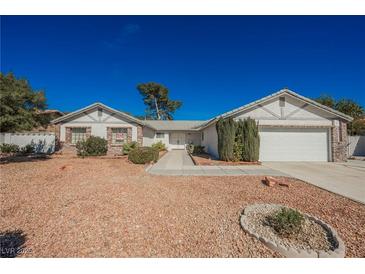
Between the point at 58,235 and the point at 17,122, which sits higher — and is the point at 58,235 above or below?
below

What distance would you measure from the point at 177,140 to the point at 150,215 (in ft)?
69.7

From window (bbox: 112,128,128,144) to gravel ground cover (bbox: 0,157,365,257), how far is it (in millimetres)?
9809

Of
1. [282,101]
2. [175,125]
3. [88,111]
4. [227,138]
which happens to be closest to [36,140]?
[88,111]

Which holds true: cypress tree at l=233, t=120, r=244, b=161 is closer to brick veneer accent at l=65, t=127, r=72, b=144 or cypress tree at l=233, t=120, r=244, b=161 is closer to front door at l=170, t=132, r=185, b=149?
brick veneer accent at l=65, t=127, r=72, b=144

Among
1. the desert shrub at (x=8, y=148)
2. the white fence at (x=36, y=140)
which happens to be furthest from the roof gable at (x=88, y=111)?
the desert shrub at (x=8, y=148)

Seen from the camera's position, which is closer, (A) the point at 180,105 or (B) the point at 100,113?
Answer: (B) the point at 100,113

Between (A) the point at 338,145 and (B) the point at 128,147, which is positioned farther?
(B) the point at 128,147

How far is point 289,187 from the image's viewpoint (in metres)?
6.02

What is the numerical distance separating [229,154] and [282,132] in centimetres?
397

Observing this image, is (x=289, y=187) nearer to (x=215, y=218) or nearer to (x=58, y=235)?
(x=215, y=218)

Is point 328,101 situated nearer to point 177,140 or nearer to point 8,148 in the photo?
point 177,140

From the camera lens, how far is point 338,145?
1187 cm

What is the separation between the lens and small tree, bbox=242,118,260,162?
11125 mm
